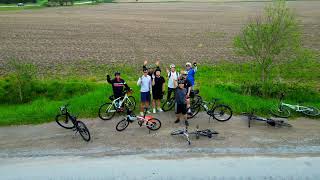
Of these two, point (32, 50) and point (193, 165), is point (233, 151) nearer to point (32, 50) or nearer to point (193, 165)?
point (193, 165)

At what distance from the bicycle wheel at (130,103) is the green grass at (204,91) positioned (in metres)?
1.10

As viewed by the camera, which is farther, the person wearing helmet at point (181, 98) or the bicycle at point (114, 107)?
the bicycle at point (114, 107)

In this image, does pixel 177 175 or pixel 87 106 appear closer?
pixel 177 175

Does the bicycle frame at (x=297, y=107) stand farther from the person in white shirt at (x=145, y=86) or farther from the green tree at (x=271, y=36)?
the person in white shirt at (x=145, y=86)

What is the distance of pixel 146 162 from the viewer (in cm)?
1040

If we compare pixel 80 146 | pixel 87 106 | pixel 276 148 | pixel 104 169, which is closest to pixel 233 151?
pixel 276 148

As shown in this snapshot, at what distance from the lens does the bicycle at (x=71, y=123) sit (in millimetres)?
12133

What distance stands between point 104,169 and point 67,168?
1.03m

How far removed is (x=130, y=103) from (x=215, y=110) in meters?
3.35

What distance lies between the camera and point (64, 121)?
44.7 feet

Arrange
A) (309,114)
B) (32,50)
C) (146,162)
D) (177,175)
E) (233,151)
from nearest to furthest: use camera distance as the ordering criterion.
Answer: (177,175) → (146,162) → (233,151) → (309,114) → (32,50)

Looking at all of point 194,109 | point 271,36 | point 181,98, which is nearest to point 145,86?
point 181,98

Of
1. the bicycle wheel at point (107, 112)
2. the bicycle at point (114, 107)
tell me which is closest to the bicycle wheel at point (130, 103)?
the bicycle at point (114, 107)

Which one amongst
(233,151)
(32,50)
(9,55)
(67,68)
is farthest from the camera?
(32,50)
